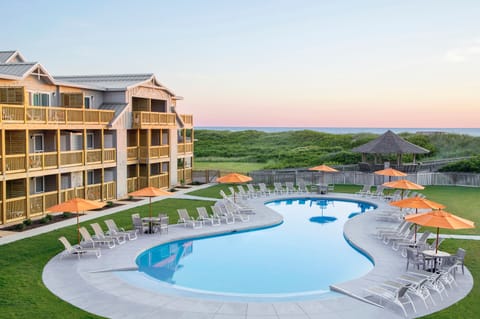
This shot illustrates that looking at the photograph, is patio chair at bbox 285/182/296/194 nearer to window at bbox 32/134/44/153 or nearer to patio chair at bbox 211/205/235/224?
patio chair at bbox 211/205/235/224

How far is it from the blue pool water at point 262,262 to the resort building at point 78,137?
28.7 feet

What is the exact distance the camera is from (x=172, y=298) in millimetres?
12922

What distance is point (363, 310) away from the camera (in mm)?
12117

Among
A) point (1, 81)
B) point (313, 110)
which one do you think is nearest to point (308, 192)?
point (1, 81)

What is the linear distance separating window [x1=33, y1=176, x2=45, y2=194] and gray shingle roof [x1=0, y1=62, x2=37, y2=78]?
5768 millimetres

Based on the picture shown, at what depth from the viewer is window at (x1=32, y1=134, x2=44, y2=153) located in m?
25.5

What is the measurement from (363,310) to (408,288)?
1474mm

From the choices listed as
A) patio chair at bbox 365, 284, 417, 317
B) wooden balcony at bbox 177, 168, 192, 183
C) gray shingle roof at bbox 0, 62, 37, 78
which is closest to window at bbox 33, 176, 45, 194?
gray shingle roof at bbox 0, 62, 37, 78

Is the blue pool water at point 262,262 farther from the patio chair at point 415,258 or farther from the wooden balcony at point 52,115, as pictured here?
the wooden balcony at point 52,115

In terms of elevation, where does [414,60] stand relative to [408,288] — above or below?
above

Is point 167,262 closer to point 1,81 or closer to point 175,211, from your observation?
point 175,211

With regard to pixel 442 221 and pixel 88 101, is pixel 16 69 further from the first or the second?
pixel 442 221

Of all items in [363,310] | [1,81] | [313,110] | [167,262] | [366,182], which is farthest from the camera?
[313,110]

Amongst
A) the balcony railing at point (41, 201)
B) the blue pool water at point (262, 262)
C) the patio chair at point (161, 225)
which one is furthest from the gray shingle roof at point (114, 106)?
the blue pool water at point (262, 262)
